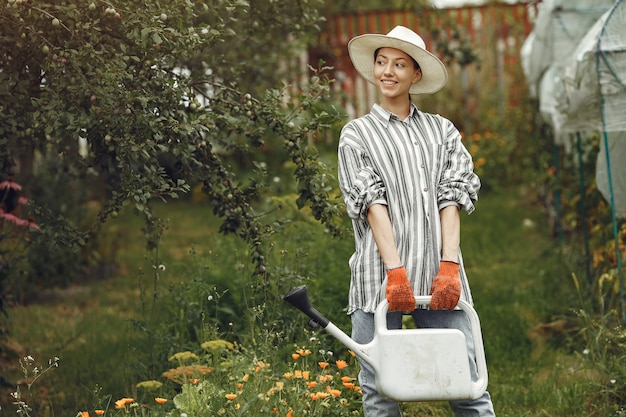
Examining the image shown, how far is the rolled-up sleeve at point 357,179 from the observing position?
2.88m

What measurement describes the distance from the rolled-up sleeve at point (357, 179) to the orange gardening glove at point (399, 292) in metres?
0.24

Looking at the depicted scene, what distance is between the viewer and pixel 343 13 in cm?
1077

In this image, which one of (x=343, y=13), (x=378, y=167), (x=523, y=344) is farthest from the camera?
(x=343, y=13)

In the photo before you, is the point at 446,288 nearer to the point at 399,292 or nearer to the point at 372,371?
the point at 399,292

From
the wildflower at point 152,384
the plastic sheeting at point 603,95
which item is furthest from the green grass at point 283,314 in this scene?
the plastic sheeting at point 603,95

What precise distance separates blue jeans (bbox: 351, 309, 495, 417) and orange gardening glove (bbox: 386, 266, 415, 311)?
0.20m

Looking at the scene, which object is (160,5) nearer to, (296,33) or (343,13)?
(296,33)

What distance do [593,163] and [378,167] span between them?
116 inches

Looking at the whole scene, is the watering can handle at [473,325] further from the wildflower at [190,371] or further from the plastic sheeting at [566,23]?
the plastic sheeting at [566,23]

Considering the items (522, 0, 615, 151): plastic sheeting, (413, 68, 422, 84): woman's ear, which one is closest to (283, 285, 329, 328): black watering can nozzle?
(413, 68, 422, 84): woman's ear

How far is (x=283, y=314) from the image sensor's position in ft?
13.5

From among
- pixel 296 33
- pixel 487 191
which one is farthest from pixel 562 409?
pixel 487 191

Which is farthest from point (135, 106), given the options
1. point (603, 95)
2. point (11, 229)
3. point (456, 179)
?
point (603, 95)

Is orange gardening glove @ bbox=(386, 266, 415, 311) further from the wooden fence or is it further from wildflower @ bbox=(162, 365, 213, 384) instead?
the wooden fence
